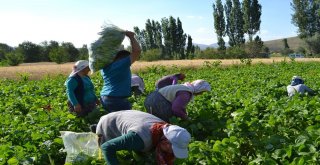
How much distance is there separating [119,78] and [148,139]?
1.69m

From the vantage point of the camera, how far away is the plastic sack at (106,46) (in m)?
5.04

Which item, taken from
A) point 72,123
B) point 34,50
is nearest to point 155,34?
point 34,50

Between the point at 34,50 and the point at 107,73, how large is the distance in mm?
62114

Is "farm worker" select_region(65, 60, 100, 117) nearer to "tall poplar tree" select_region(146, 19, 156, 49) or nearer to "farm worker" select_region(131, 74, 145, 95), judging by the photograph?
"farm worker" select_region(131, 74, 145, 95)

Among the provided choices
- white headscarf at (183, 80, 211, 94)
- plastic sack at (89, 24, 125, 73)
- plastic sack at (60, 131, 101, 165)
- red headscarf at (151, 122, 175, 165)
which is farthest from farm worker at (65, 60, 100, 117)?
red headscarf at (151, 122, 175, 165)

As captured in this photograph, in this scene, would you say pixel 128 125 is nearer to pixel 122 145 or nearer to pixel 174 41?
pixel 122 145

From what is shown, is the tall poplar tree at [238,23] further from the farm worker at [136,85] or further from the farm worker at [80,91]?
the farm worker at [80,91]

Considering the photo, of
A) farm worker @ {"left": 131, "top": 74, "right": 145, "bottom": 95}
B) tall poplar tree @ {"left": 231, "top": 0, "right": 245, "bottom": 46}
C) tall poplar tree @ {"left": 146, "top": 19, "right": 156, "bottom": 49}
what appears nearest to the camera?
farm worker @ {"left": 131, "top": 74, "right": 145, "bottom": 95}

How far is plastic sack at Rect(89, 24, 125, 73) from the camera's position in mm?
5039

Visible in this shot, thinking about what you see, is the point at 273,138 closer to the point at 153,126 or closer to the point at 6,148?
the point at 153,126

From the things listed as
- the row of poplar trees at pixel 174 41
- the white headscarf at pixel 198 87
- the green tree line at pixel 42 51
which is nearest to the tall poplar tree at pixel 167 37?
the row of poplar trees at pixel 174 41

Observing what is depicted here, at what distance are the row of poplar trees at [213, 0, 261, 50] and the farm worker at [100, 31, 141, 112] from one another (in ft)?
189

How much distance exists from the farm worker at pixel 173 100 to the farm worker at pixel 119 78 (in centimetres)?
40

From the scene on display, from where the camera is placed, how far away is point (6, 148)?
4180 millimetres
